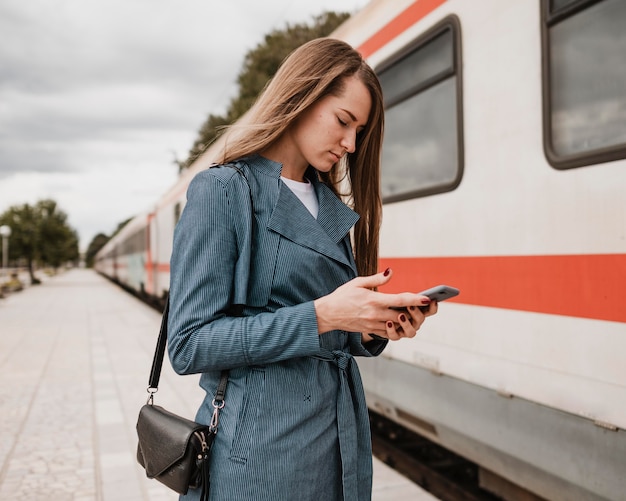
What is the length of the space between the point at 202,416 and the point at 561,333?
166cm

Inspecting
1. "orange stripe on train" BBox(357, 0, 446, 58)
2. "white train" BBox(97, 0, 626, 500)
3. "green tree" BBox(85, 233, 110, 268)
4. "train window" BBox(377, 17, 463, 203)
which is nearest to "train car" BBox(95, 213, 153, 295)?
"orange stripe on train" BBox(357, 0, 446, 58)

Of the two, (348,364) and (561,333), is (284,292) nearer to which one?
(348,364)

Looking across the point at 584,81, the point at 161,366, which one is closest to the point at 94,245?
the point at 584,81

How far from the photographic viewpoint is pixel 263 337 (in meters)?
1.24

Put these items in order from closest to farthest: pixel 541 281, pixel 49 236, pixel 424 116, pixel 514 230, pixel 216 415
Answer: pixel 216 415
pixel 541 281
pixel 514 230
pixel 424 116
pixel 49 236

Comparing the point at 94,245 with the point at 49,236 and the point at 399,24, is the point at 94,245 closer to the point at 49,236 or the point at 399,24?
the point at 49,236

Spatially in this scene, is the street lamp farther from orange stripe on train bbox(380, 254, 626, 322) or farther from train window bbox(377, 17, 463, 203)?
orange stripe on train bbox(380, 254, 626, 322)

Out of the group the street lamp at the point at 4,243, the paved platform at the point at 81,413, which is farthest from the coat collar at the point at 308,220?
the street lamp at the point at 4,243

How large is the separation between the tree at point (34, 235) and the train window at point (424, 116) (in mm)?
36203

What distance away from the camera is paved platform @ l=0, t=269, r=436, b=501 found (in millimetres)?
3867

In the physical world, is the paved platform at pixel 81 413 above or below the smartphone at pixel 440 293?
below

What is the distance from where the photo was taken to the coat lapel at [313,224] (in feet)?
4.50

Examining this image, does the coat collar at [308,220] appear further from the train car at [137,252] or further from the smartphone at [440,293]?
the train car at [137,252]

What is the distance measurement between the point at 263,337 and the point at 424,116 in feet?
8.70
